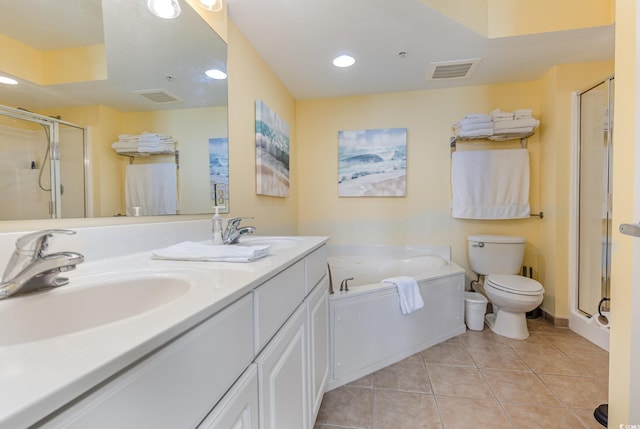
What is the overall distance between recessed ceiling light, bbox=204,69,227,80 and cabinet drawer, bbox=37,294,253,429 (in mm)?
1277

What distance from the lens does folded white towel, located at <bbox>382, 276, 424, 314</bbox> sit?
191cm

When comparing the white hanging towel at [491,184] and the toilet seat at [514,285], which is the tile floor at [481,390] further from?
the white hanging towel at [491,184]

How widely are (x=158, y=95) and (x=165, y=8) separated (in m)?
0.41

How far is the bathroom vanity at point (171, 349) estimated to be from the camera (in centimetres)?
31

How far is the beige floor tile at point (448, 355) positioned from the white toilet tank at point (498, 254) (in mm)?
799

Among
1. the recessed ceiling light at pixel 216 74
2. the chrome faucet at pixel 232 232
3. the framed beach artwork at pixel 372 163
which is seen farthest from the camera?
the framed beach artwork at pixel 372 163

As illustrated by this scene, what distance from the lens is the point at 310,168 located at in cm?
302

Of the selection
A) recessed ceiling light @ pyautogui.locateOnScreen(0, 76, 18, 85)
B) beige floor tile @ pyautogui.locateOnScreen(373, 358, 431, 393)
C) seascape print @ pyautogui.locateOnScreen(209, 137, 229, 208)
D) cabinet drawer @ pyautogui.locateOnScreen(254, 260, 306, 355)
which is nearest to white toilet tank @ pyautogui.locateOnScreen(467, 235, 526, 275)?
beige floor tile @ pyautogui.locateOnScreen(373, 358, 431, 393)

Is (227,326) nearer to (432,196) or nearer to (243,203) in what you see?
Answer: (243,203)

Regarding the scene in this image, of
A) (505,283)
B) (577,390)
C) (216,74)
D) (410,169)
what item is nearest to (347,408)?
(577,390)

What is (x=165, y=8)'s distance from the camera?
123 centimetres

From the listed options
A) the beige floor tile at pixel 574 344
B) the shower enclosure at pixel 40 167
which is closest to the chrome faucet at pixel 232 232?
the shower enclosure at pixel 40 167

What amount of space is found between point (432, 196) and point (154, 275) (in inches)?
103

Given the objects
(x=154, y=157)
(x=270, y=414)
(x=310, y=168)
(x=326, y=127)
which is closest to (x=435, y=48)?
(x=326, y=127)
